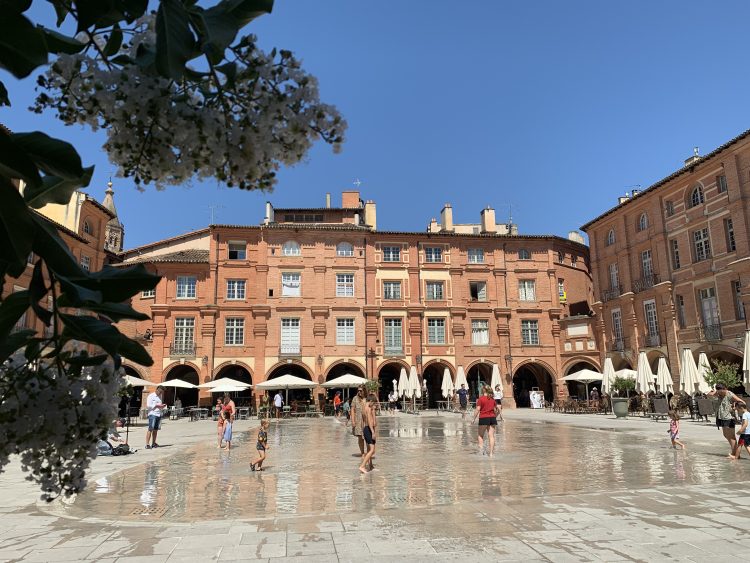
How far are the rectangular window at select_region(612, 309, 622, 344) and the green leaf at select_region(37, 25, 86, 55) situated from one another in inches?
1432

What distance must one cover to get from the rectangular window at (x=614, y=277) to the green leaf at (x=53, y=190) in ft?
122

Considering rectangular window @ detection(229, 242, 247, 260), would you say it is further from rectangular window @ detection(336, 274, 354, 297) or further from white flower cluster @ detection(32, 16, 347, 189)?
white flower cluster @ detection(32, 16, 347, 189)

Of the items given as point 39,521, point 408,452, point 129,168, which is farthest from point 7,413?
point 408,452

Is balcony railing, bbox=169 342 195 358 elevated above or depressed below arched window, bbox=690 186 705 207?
below

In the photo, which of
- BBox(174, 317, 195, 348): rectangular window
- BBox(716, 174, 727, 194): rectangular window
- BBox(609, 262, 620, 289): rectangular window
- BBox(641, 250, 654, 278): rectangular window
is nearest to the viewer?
BBox(716, 174, 727, 194): rectangular window

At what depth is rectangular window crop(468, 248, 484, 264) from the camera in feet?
132

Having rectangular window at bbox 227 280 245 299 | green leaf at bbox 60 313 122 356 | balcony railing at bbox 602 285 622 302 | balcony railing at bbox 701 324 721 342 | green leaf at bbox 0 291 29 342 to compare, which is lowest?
green leaf at bbox 60 313 122 356

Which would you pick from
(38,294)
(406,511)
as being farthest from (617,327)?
(38,294)

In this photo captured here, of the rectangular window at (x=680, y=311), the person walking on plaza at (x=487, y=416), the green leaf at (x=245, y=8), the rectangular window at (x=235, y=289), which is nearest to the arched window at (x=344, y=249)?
the rectangular window at (x=235, y=289)

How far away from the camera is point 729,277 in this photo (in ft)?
87.8

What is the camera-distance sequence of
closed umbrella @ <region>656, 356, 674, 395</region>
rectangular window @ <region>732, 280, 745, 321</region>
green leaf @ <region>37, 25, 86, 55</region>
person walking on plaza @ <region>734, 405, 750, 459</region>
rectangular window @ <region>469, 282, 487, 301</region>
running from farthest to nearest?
1. rectangular window @ <region>469, 282, 487, 301</region>
2. rectangular window @ <region>732, 280, 745, 321</region>
3. closed umbrella @ <region>656, 356, 674, 395</region>
4. person walking on plaza @ <region>734, 405, 750, 459</region>
5. green leaf @ <region>37, 25, 86, 55</region>

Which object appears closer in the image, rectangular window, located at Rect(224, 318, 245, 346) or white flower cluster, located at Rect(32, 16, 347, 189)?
white flower cluster, located at Rect(32, 16, 347, 189)

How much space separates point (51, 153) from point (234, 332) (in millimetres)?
36157

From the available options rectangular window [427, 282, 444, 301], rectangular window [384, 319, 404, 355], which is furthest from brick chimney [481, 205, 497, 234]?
rectangular window [384, 319, 404, 355]
